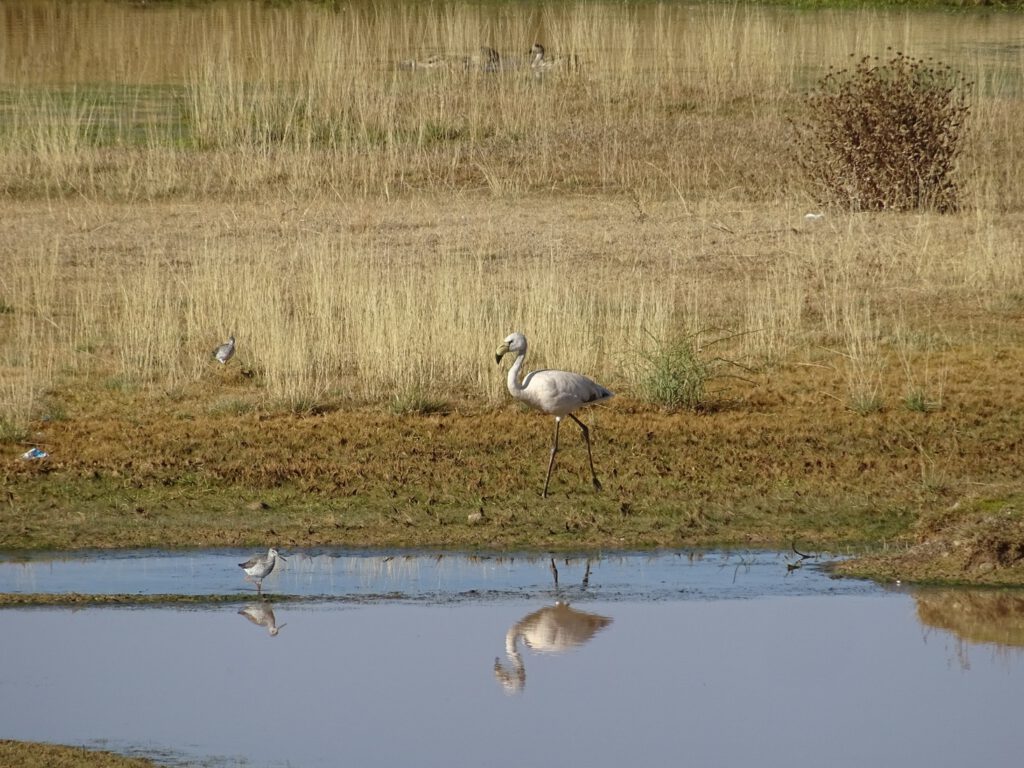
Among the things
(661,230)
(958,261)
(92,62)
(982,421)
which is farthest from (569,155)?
(92,62)

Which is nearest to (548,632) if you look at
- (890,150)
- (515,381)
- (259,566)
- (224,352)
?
(259,566)

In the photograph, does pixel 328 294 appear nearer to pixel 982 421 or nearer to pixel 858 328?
pixel 858 328

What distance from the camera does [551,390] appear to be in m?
9.98

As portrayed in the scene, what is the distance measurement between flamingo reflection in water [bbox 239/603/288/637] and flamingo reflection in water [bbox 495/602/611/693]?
1077 millimetres

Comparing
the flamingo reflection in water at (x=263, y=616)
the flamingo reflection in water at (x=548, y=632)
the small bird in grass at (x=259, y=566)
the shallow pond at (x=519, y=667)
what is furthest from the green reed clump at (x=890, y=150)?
the flamingo reflection in water at (x=263, y=616)

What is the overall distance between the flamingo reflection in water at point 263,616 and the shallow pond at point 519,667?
1cm

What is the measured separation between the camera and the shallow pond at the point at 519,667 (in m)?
6.36

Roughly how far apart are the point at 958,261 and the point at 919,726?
30.9 feet

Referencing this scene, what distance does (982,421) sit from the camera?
11.4m

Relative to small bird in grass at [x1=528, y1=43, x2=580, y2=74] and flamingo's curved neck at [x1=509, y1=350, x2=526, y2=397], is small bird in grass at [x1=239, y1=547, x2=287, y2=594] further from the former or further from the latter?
small bird in grass at [x1=528, y1=43, x2=580, y2=74]

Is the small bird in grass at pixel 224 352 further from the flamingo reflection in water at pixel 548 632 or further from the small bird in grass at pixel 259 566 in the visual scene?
the flamingo reflection in water at pixel 548 632

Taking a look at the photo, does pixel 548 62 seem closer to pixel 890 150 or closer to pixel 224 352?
pixel 890 150

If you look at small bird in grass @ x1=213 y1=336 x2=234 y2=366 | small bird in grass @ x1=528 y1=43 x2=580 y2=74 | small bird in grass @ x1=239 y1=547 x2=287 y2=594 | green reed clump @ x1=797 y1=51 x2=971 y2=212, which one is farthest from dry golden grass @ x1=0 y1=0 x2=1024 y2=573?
small bird in grass @ x1=239 y1=547 x2=287 y2=594

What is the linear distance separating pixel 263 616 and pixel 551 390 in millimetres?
2693
